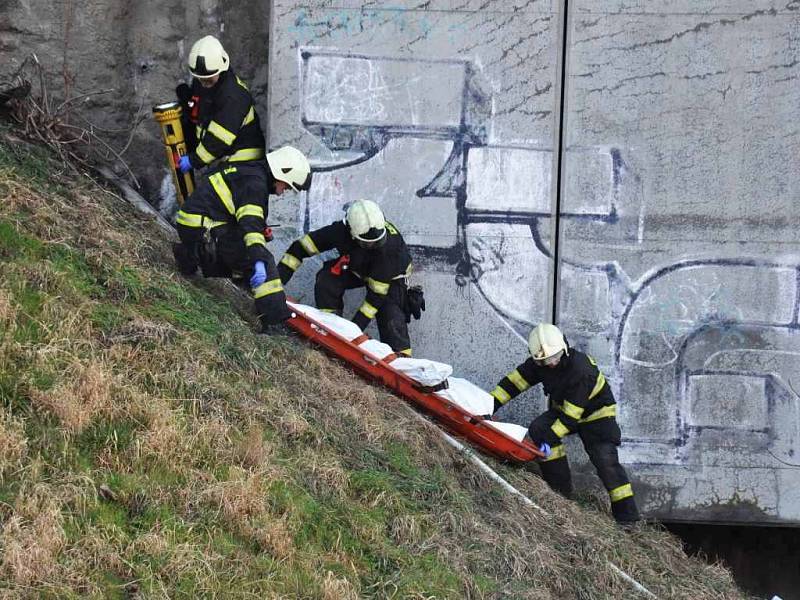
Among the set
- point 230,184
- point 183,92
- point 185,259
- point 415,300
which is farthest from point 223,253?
point 415,300

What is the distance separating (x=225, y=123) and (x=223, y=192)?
2.11ft

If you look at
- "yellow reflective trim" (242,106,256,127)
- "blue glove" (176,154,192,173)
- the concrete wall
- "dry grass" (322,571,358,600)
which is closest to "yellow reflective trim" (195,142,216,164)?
"blue glove" (176,154,192,173)

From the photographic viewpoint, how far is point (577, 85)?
8516 mm

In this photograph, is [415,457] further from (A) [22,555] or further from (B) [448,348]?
(A) [22,555]

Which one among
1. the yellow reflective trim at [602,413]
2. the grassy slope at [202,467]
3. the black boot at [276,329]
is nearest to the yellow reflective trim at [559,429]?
the yellow reflective trim at [602,413]

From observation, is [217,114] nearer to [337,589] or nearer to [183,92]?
[183,92]

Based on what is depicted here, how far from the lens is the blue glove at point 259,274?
23.0ft

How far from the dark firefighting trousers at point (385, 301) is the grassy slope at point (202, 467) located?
843mm

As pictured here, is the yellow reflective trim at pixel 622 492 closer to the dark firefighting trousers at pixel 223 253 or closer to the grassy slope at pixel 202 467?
the grassy slope at pixel 202 467

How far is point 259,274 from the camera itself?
7.01 meters

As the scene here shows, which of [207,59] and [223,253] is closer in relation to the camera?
[223,253]

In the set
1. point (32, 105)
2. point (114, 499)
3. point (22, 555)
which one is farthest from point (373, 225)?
point (22, 555)

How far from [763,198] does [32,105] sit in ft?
17.5

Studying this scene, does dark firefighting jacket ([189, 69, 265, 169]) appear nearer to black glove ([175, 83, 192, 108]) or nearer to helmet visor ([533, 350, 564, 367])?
black glove ([175, 83, 192, 108])
